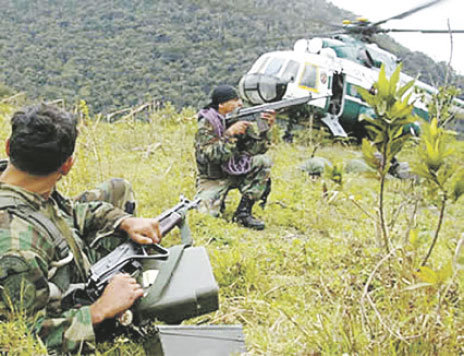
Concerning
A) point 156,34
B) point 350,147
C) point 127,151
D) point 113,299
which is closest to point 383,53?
point 350,147

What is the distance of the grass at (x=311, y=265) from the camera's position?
1.72 m

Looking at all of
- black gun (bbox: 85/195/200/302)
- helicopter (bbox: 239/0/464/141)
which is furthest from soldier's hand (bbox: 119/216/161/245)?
helicopter (bbox: 239/0/464/141)

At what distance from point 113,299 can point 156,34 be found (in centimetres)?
3020

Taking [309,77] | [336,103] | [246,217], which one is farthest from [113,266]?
[336,103]

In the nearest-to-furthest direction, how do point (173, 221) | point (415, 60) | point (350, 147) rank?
point (173, 221), point (350, 147), point (415, 60)

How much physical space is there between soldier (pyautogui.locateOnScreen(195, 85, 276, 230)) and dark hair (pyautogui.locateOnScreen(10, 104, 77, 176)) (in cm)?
253

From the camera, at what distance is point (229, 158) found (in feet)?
14.4

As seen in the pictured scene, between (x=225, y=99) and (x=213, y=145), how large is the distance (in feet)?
1.42

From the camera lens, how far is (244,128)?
435 cm

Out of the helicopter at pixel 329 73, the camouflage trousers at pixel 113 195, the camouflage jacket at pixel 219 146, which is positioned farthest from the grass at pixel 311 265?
the helicopter at pixel 329 73

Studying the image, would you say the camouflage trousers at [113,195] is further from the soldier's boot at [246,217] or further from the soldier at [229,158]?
the soldier's boot at [246,217]

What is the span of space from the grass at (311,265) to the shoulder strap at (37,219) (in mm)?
328

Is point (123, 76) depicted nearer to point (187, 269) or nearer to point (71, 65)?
point (71, 65)

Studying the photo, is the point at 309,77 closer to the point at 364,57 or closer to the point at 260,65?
the point at 260,65
